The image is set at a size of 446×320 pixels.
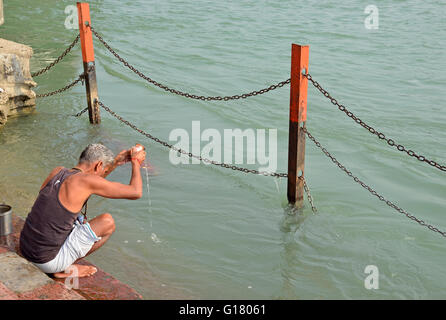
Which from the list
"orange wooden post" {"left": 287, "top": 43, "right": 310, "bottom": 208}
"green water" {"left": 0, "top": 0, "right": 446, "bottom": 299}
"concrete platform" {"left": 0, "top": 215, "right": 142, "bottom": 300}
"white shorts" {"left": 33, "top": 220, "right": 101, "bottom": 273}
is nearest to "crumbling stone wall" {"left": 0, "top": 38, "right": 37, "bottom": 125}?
"green water" {"left": 0, "top": 0, "right": 446, "bottom": 299}

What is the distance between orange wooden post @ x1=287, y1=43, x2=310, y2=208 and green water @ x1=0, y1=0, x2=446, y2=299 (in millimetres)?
469

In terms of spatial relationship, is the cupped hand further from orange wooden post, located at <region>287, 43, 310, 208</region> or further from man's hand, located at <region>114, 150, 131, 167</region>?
orange wooden post, located at <region>287, 43, 310, 208</region>

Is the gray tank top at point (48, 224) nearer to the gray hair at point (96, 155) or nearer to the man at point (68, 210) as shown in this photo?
the man at point (68, 210)

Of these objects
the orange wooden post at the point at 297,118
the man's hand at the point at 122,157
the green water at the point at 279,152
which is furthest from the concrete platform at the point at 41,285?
the orange wooden post at the point at 297,118

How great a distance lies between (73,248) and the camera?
4.57 metres

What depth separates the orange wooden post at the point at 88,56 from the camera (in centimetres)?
834

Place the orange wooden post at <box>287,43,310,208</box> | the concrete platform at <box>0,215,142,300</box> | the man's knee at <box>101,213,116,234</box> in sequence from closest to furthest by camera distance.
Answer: the concrete platform at <box>0,215,142,300</box> → the man's knee at <box>101,213,116,234</box> → the orange wooden post at <box>287,43,310,208</box>

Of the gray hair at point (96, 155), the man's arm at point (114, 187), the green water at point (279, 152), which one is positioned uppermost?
the gray hair at point (96, 155)

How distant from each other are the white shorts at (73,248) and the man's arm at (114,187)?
0.45 m

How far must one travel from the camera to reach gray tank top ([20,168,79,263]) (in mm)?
4246

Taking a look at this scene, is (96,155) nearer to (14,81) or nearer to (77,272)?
(77,272)

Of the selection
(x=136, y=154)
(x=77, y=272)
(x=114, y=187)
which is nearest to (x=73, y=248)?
(x=77, y=272)

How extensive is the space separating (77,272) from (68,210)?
614 mm
